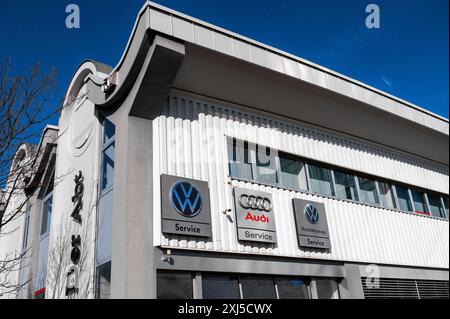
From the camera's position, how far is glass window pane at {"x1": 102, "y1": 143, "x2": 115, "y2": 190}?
9.94 m

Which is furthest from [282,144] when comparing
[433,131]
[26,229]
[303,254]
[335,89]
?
[26,229]

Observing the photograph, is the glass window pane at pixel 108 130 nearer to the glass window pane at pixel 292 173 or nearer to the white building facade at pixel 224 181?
the white building facade at pixel 224 181

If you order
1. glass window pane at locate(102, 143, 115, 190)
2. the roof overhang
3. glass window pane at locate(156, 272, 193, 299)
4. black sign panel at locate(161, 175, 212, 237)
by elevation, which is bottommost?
glass window pane at locate(156, 272, 193, 299)

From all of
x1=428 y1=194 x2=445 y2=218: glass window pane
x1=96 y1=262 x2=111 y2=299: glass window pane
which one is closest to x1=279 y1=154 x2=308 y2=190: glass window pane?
x1=96 y1=262 x2=111 y2=299: glass window pane

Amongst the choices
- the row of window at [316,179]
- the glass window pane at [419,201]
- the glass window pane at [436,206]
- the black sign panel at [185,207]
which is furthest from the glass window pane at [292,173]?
the glass window pane at [436,206]

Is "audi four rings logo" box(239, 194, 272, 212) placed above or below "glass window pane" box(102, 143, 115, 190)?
below

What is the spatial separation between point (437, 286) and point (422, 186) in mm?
3540

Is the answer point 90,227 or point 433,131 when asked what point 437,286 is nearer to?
point 433,131

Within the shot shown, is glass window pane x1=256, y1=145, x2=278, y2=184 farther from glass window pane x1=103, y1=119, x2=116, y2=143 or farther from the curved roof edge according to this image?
glass window pane x1=103, y1=119, x2=116, y2=143

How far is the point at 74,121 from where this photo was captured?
12727mm

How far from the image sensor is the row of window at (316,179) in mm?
10945

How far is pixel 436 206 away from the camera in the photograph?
16.5m
